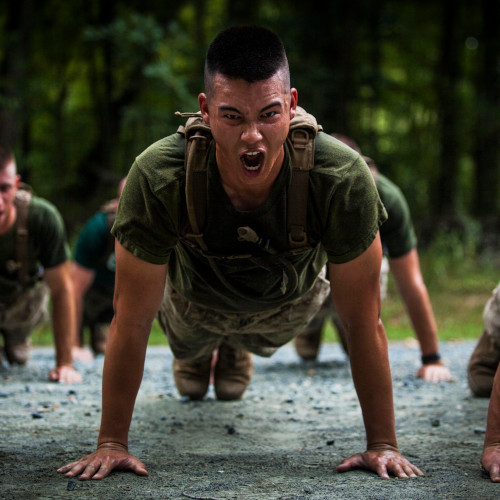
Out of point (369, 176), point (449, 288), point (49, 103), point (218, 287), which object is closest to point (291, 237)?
point (369, 176)

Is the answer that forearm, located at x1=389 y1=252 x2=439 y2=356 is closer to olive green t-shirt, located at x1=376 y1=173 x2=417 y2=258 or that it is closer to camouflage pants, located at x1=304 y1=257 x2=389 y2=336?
olive green t-shirt, located at x1=376 y1=173 x2=417 y2=258

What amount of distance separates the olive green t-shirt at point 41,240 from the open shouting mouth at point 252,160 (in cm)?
291

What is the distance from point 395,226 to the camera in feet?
17.6

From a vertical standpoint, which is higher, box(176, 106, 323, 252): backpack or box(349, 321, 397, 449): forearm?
box(176, 106, 323, 252): backpack

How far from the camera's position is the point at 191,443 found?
3.80 metres

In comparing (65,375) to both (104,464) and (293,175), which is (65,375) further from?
(293,175)

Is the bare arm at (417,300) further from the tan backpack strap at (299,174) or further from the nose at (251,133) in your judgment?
the nose at (251,133)

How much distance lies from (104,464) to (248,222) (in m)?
1.14

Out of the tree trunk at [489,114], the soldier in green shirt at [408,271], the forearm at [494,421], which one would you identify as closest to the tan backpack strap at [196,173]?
the forearm at [494,421]

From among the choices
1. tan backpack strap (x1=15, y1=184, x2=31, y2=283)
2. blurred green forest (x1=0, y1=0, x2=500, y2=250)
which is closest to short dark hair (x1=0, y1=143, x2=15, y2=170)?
tan backpack strap (x1=15, y1=184, x2=31, y2=283)

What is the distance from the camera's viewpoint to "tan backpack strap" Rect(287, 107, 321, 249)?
3025 mm

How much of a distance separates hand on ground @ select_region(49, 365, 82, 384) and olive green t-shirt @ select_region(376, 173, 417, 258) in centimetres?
247

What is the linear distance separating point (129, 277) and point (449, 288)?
8.81m

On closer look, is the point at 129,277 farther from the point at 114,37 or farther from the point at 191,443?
the point at 114,37
